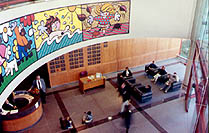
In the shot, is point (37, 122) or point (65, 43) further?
point (37, 122)

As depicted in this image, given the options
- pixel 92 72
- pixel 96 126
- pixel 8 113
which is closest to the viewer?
pixel 8 113

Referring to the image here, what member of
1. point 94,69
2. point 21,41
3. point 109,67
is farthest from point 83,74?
point 21,41

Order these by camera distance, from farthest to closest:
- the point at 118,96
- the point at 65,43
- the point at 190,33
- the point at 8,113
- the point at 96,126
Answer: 1. the point at 118,96
2. the point at 190,33
3. the point at 96,126
4. the point at 8,113
5. the point at 65,43

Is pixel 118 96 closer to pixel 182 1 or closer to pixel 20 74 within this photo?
pixel 182 1

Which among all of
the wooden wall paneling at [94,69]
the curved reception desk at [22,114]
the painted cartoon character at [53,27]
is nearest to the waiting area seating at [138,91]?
the wooden wall paneling at [94,69]

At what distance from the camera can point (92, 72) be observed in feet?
44.8

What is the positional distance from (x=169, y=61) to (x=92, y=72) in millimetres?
6718

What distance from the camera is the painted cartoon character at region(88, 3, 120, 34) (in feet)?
28.9

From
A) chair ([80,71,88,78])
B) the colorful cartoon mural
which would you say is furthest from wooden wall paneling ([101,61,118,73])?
the colorful cartoon mural

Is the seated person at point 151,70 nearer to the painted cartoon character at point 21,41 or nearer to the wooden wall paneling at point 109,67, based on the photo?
the wooden wall paneling at point 109,67

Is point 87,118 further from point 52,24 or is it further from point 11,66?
point 11,66

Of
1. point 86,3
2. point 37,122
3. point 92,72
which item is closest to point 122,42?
point 92,72

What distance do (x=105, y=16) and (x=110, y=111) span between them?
15.8ft

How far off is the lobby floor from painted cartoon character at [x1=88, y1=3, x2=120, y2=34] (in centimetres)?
422
